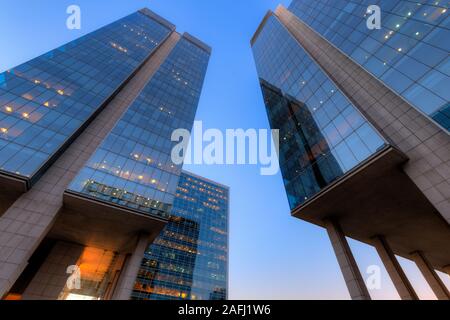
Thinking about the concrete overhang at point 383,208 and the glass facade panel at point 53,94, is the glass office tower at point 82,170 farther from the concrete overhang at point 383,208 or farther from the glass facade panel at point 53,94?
the concrete overhang at point 383,208

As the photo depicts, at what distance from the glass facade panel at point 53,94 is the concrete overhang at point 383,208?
29.3 m

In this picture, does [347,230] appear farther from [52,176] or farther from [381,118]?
[52,176]

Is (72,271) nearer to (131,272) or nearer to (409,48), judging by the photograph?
(131,272)

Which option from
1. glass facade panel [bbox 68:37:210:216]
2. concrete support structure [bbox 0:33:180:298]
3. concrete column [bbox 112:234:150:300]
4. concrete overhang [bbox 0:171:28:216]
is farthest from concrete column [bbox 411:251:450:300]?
concrete overhang [bbox 0:171:28:216]

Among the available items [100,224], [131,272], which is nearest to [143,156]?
[100,224]

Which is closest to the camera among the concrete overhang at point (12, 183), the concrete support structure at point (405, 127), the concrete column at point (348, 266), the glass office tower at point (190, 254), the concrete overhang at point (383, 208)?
the concrete support structure at point (405, 127)

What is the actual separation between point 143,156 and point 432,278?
42.0 metres

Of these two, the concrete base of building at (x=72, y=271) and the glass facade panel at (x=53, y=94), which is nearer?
the glass facade panel at (x=53, y=94)

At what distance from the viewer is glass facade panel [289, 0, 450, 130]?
16.3 m

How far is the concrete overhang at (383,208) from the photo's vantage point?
19297mm

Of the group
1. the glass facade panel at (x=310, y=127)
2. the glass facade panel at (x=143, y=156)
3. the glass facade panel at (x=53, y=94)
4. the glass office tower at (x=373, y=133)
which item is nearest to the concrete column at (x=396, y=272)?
the glass office tower at (x=373, y=133)

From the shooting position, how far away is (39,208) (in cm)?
2175

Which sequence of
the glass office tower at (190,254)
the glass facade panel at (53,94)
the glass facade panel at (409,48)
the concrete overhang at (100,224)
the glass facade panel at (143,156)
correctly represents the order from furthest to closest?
the glass office tower at (190,254) → the glass facade panel at (143,156) → the concrete overhang at (100,224) → the glass facade panel at (53,94) → the glass facade panel at (409,48)
